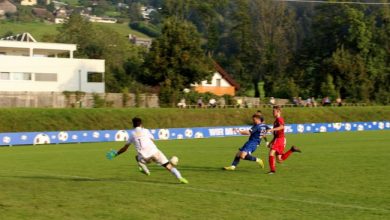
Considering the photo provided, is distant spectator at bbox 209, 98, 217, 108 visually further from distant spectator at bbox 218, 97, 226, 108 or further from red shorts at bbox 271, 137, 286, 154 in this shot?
red shorts at bbox 271, 137, 286, 154

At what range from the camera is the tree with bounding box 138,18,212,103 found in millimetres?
74688

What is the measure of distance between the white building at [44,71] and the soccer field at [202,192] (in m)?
45.2

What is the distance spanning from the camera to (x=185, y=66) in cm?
7481

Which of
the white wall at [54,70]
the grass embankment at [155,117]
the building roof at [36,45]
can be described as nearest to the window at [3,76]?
the white wall at [54,70]

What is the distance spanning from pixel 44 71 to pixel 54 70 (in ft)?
3.91

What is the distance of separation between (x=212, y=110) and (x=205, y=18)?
57.7 m

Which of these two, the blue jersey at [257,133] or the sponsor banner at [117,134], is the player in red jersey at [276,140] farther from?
the sponsor banner at [117,134]

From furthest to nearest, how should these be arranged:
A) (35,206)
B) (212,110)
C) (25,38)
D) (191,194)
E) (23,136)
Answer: (25,38)
(212,110)
(23,136)
(191,194)
(35,206)

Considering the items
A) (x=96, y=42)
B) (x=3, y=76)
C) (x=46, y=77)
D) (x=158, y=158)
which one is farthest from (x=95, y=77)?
(x=158, y=158)

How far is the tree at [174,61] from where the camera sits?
74688 mm

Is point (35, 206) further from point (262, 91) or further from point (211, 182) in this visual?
point (262, 91)

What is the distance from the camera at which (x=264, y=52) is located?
109 meters

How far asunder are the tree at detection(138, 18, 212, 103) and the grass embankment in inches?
431

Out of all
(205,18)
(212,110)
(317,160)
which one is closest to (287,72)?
(205,18)
